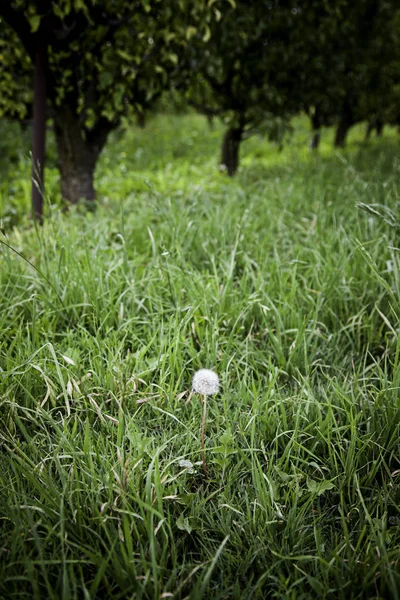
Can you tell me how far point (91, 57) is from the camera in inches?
160

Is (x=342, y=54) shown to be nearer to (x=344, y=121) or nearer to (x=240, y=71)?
(x=240, y=71)

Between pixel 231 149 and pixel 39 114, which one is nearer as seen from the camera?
pixel 39 114

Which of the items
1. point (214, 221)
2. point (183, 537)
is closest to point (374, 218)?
point (214, 221)

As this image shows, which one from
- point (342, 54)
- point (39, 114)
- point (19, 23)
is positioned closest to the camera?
point (19, 23)

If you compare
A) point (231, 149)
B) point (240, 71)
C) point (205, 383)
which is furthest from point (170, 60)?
point (205, 383)

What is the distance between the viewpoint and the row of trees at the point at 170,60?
3.65 meters

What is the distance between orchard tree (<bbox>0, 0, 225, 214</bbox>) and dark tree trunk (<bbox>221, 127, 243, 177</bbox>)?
2408mm

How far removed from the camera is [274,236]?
3.17 meters

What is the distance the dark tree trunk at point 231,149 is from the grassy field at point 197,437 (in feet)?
15.9

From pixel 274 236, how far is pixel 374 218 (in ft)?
2.29

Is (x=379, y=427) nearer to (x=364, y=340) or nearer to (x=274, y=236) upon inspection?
(x=364, y=340)

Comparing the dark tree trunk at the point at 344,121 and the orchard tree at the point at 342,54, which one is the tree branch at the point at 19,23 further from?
the dark tree trunk at the point at 344,121

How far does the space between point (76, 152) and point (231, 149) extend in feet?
11.2

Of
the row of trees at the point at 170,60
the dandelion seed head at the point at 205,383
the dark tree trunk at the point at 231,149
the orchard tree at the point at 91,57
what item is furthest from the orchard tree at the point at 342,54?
the dandelion seed head at the point at 205,383
